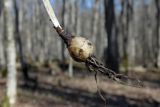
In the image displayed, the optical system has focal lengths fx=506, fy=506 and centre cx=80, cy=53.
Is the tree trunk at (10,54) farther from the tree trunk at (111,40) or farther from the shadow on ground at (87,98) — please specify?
the tree trunk at (111,40)

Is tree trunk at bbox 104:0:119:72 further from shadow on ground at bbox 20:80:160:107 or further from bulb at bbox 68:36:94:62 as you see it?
bulb at bbox 68:36:94:62

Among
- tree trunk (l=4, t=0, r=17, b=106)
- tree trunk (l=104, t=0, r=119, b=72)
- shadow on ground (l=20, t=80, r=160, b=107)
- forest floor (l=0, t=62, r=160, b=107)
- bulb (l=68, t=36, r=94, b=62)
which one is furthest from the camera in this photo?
tree trunk (l=104, t=0, r=119, b=72)

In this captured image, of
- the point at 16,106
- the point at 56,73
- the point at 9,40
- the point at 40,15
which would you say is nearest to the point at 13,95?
the point at 16,106

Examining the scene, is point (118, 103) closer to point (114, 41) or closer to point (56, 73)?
point (114, 41)

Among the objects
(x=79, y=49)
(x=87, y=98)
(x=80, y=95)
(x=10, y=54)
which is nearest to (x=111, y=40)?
(x=80, y=95)

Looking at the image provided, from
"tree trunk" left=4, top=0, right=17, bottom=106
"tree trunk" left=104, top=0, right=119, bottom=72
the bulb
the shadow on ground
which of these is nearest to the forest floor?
the shadow on ground

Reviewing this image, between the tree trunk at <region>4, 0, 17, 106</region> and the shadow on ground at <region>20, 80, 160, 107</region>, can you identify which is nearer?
the tree trunk at <region>4, 0, 17, 106</region>

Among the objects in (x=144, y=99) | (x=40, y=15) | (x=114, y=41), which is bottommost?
(x=144, y=99)

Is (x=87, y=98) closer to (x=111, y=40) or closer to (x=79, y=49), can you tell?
(x=111, y=40)
